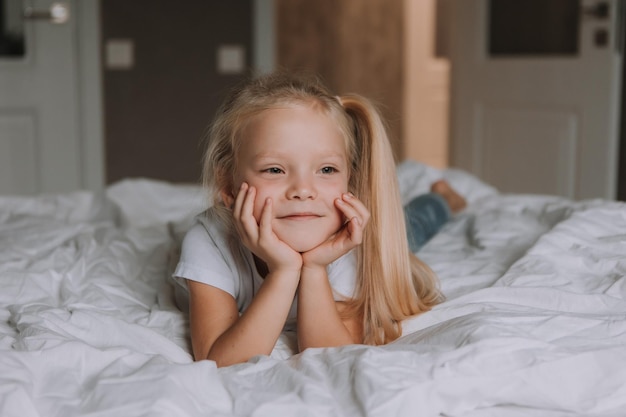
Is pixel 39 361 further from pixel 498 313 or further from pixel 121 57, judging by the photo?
pixel 121 57

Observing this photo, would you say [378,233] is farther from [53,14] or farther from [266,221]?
[53,14]

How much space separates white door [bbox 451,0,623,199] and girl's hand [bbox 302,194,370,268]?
2517 millimetres

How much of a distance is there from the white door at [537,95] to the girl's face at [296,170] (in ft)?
8.19

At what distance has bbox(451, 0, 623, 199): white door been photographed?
3.53 metres

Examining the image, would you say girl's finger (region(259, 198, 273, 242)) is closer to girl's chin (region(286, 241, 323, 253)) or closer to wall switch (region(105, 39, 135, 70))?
girl's chin (region(286, 241, 323, 253))

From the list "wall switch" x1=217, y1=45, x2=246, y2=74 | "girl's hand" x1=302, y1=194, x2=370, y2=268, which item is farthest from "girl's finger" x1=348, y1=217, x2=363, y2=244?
"wall switch" x1=217, y1=45, x2=246, y2=74

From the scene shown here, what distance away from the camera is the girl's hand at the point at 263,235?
124 cm

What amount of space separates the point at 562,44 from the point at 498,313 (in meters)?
2.80

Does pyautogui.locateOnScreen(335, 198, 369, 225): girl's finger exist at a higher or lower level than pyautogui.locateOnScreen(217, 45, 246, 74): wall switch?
lower

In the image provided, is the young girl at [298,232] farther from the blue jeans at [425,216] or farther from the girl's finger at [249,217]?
the blue jeans at [425,216]

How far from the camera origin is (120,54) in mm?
4043

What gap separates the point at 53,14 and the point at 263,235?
3.01 metres

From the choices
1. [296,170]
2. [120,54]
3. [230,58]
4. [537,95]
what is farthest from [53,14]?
[296,170]

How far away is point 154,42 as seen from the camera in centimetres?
409
